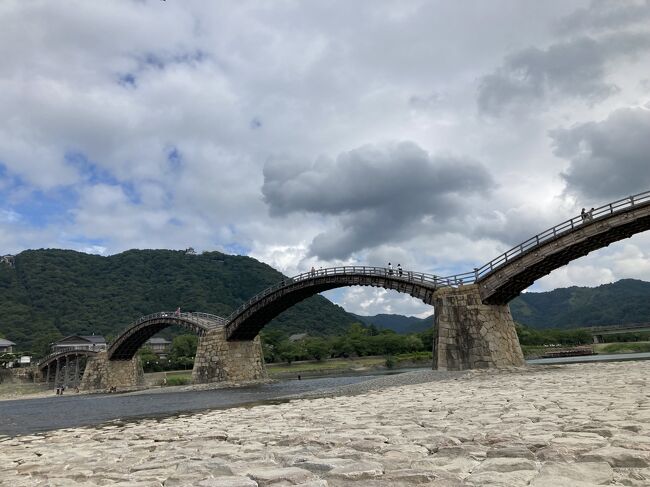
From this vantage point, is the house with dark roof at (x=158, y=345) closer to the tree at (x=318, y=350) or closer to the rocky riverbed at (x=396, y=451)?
the tree at (x=318, y=350)

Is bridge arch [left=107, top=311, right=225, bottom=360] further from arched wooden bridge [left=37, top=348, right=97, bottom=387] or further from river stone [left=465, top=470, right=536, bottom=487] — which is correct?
river stone [left=465, top=470, right=536, bottom=487]

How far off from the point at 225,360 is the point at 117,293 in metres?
106

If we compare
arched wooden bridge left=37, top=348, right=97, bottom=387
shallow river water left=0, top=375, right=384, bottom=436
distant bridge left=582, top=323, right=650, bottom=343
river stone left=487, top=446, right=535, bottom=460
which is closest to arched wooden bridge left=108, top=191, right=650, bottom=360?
shallow river water left=0, top=375, right=384, bottom=436

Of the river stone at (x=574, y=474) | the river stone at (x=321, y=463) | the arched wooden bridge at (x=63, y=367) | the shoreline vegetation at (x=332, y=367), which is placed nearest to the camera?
the river stone at (x=574, y=474)

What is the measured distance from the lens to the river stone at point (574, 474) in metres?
3.50

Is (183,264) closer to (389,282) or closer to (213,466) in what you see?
(389,282)

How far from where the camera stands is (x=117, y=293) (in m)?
137

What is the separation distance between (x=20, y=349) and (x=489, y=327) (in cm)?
10621

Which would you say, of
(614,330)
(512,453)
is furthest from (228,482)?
(614,330)

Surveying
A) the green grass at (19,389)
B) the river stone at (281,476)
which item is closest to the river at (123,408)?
the river stone at (281,476)

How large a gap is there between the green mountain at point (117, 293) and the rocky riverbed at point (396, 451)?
3917 inches

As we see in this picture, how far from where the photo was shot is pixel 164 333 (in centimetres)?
12556

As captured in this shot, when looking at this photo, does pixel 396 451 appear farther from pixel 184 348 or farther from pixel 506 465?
pixel 184 348

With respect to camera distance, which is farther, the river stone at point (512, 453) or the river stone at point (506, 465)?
the river stone at point (512, 453)
